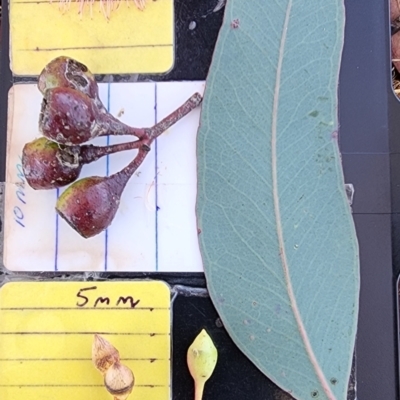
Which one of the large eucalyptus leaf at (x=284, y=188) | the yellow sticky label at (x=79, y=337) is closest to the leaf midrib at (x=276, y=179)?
the large eucalyptus leaf at (x=284, y=188)

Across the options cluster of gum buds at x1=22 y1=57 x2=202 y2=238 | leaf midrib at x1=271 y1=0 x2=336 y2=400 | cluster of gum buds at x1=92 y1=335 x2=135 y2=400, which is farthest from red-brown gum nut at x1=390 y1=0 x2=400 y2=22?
cluster of gum buds at x1=92 y1=335 x2=135 y2=400

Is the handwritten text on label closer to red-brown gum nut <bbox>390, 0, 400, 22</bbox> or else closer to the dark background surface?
the dark background surface

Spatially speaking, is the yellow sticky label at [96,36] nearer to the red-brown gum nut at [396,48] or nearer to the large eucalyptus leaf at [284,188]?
the large eucalyptus leaf at [284,188]

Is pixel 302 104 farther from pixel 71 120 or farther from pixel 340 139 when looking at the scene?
pixel 71 120

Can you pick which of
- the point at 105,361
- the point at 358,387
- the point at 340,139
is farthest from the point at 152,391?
the point at 340,139

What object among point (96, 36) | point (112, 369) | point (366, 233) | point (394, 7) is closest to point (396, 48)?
point (394, 7)
